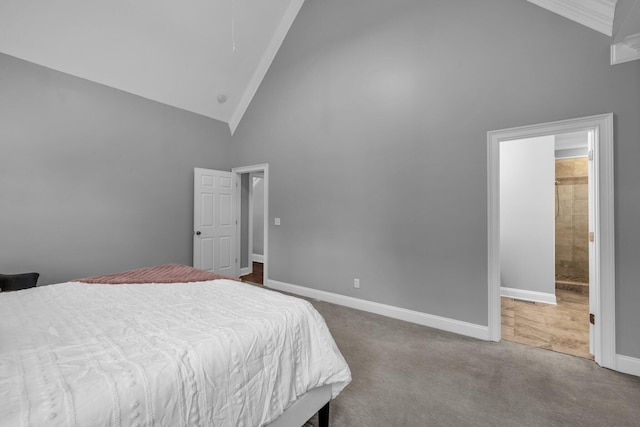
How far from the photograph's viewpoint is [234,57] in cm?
423

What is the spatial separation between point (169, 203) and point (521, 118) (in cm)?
462

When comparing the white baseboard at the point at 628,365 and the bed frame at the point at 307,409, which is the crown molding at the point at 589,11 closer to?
the white baseboard at the point at 628,365

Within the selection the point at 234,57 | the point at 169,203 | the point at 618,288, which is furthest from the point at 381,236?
the point at 234,57

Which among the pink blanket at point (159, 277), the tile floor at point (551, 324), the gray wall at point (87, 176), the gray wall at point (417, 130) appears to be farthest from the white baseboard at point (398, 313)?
the gray wall at point (87, 176)

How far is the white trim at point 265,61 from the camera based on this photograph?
13.6 ft

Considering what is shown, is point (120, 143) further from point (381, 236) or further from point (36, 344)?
point (381, 236)

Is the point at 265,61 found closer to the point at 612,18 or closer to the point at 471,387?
the point at 612,18

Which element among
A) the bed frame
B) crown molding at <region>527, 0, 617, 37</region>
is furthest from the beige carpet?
crown molding at <region>527, 0, 617, 37</region>

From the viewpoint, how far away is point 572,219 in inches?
181

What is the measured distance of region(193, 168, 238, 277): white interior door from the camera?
4457mm

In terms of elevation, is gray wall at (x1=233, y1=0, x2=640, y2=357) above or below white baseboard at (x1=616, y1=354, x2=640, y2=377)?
above

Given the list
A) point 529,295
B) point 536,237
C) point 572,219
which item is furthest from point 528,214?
point 572,219

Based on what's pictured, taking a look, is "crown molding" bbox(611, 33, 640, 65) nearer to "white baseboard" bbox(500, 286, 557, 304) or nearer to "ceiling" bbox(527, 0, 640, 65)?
"ceiling" bbox(527, 0, 640, 65)

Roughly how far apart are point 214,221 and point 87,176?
1.77m
